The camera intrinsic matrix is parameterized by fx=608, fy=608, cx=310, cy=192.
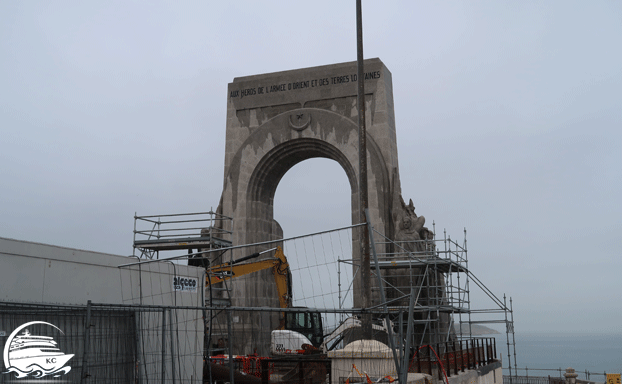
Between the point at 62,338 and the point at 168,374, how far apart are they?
324 cm

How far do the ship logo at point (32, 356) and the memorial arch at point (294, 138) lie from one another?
20.2m

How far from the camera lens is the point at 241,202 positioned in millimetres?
33125

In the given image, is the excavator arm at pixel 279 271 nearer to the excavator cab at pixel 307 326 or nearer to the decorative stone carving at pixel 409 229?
the excavator cab at pixel 307 326

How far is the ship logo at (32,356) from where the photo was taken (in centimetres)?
1049

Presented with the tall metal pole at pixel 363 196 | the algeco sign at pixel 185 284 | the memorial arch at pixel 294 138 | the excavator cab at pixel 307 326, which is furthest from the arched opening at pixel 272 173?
the algeco sign at pixel 185 284

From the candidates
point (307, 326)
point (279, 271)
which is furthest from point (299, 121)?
point (307, 326)

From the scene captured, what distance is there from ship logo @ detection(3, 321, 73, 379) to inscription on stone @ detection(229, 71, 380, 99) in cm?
2333

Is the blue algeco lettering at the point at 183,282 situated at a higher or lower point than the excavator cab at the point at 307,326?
higher

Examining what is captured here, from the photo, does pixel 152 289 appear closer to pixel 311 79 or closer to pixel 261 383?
pixel 261 383

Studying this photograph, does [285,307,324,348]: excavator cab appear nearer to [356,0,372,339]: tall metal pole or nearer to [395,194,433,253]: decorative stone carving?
[395,194,433,253]: decorative stone carving

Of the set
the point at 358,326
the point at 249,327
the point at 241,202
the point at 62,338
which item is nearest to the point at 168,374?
the point at 62,338

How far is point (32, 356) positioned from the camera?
35.4 ft

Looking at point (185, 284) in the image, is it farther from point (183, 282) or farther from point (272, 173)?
point (272, 173)

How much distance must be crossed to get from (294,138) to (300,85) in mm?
2991
